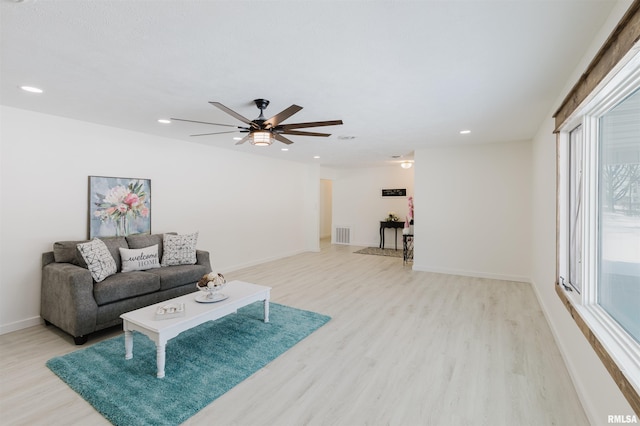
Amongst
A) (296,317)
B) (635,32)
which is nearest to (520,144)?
(635,32)

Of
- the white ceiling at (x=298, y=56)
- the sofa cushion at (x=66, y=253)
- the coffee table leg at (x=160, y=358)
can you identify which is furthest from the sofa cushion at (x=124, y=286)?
the white ceiling at (x=298, y=56)

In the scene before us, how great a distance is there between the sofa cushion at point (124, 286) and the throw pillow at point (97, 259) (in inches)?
3.1

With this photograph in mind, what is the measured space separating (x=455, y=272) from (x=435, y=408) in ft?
13.5

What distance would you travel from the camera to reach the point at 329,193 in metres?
11.3

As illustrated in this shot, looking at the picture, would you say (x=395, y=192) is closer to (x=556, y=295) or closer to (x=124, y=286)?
(x=556, y=295)

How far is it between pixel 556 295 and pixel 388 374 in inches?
81.2

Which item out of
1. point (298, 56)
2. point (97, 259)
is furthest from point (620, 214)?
point (97, 259)

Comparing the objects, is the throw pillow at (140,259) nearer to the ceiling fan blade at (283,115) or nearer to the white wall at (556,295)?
the ceiling fan blade at (283,115)

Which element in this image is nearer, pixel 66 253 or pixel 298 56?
pixel 298 56

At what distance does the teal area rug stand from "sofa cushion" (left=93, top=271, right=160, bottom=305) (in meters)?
0.43

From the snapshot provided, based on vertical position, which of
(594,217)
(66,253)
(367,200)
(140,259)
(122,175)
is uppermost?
→ (122,175)

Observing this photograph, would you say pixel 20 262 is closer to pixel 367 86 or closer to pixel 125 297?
pixel 125 297

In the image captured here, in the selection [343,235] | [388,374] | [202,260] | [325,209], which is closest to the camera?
[388,374]

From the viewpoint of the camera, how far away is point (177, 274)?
12.5 feet
